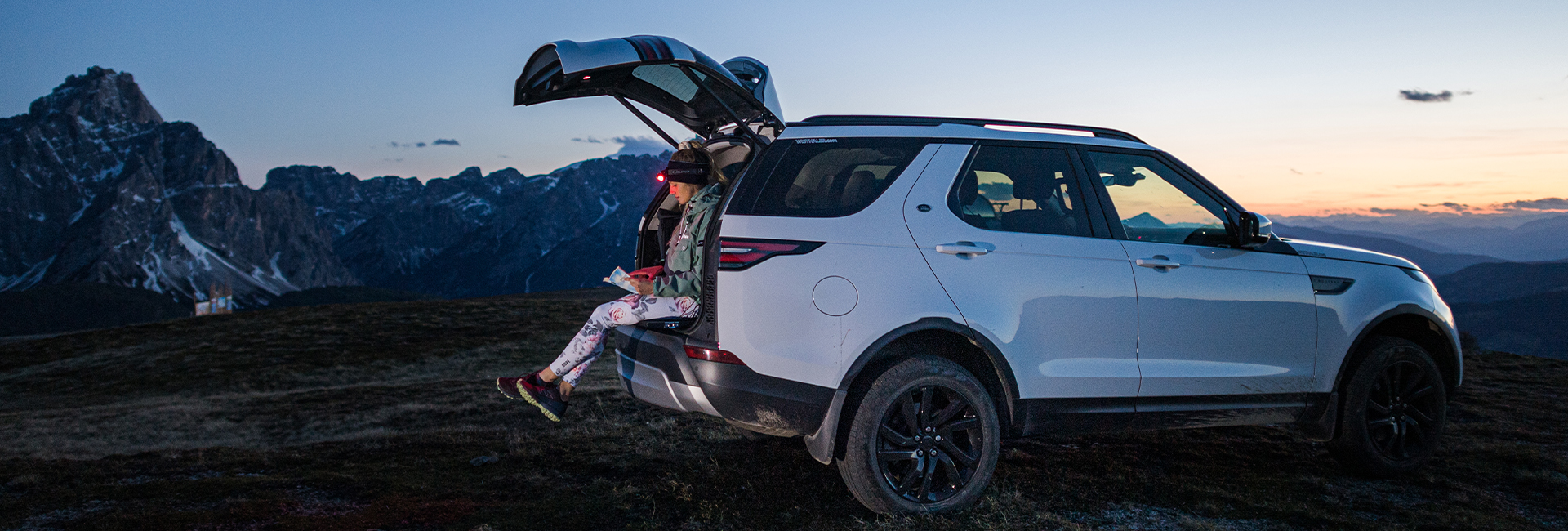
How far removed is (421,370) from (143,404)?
727 cm

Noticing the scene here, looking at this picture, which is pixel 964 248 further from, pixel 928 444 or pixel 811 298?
pixel 928 444

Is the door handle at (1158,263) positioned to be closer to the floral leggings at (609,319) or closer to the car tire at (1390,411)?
the car tire at (1390,411)

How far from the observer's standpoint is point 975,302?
4.48 metres

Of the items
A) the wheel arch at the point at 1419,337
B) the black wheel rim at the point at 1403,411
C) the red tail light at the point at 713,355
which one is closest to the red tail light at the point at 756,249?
the red tail light at the point at 713,355

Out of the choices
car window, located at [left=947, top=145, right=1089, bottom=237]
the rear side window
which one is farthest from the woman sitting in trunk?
car window, located at [left=947, top=145, right=1089, bottom=237]

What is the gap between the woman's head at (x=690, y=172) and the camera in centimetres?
549

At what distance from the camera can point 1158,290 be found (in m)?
4.88

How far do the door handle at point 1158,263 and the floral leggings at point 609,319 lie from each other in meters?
2.54

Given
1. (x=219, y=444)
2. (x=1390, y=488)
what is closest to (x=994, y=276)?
(x=1390, y=488)

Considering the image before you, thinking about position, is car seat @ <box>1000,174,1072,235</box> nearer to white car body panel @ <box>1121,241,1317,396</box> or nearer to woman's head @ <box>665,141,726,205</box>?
white car body panel @ <box>1121,241,1317,396</box>

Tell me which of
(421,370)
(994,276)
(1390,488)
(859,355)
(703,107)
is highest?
(703,107)

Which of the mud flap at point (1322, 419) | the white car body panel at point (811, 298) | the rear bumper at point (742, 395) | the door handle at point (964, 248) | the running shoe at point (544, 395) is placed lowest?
the mud flap at point (1322, 419)

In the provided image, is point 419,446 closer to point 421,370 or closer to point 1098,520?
point 1098,520

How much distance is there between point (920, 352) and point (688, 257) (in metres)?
1.45
